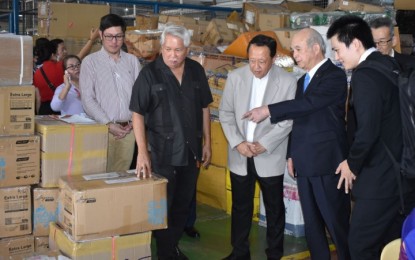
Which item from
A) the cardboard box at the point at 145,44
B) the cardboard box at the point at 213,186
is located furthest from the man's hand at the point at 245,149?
the cardboard box at the point at 145,44

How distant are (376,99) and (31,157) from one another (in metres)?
1.91

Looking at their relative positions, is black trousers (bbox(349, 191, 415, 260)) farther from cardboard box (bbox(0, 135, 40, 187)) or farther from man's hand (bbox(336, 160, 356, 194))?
cardboard box (bbox(0, 135, 40, 187))

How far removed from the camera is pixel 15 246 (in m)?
3.13

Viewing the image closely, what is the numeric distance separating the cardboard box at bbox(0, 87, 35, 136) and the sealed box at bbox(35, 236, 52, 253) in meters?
0.63

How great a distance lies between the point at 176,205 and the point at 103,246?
60 centimetres

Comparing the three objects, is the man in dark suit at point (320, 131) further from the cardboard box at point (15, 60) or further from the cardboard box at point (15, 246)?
the cardboard box at point (15, 246)

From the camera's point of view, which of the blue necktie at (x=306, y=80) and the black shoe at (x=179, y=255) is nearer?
the blue necktie at (x=306, y=80)

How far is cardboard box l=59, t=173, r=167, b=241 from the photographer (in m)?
2.76

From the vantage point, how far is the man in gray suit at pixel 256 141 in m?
3.20

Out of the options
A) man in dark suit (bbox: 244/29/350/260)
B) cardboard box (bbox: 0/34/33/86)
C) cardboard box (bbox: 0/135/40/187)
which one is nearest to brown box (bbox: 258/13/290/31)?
man in dark suit (bbox: 244/29/350/260)

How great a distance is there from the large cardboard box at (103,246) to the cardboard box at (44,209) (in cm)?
13

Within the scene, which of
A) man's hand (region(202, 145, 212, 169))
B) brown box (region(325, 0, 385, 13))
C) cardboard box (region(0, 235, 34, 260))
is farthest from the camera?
brown box (region(325, 0, 385, 13))

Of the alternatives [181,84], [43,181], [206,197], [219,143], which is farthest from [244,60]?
[43,181]

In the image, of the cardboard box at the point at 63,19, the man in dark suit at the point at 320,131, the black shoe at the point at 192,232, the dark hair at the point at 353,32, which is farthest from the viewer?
the cardboard box at the point at 63,19
